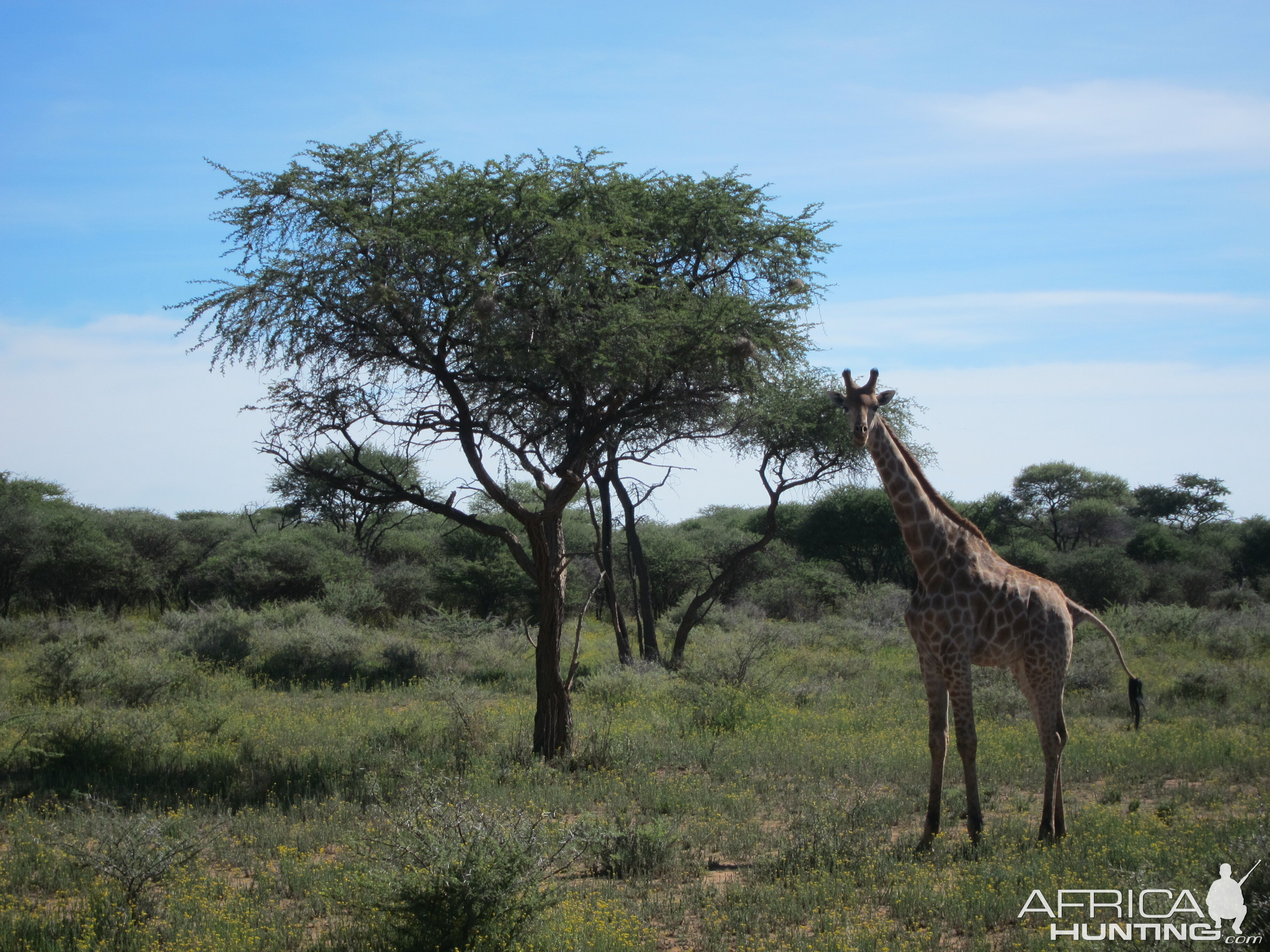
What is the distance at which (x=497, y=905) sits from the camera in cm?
543

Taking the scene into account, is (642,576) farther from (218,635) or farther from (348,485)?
(348,485)

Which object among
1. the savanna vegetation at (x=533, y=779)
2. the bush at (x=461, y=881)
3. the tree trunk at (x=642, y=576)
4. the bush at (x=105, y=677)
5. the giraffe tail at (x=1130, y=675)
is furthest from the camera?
the tree trunk at (x=642, y=576)

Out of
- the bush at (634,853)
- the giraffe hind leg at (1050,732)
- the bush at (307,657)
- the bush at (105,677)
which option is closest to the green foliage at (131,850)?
the bush at (634,853)

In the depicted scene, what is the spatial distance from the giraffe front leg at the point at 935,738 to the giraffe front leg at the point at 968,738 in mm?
103

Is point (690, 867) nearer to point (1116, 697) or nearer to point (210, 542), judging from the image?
point (1116, 697)

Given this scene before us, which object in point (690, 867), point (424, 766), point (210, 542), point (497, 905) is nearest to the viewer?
point (497, 905)

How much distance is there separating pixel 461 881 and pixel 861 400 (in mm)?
4619

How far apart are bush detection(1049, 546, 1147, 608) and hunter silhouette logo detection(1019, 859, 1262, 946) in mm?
23566

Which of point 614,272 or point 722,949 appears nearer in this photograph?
point 722,949

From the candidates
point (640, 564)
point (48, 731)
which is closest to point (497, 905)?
point (48, 731)

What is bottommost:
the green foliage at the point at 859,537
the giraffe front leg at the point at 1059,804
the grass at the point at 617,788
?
the grass at the point at 617,788

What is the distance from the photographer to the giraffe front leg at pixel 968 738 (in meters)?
7.39

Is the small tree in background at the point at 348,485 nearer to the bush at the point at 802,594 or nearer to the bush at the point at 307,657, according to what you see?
the bush at the point at 307,657

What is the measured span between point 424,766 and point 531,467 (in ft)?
11.3
